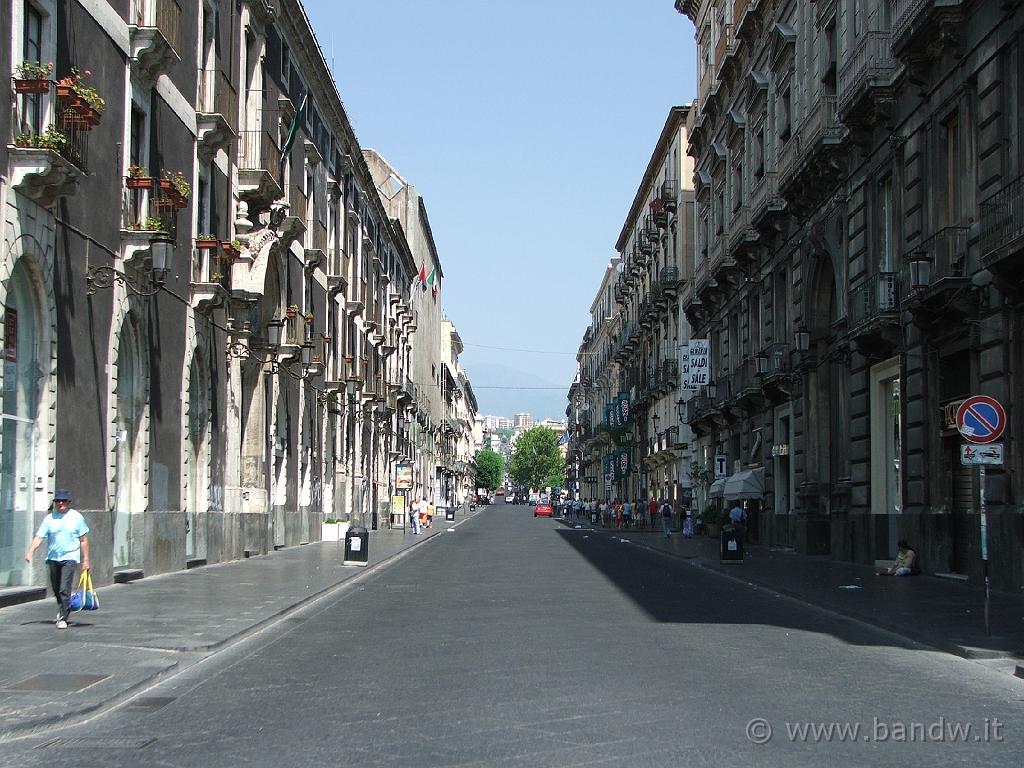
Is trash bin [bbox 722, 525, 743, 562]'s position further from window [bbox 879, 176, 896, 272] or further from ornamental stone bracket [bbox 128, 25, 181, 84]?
ornamental stone bracket [bbox 128, 25, 181, 84]

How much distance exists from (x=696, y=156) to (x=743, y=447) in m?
15.5

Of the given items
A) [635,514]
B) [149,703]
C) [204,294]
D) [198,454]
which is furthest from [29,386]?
[635,514]

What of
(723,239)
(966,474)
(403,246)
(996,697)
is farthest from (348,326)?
(996,697)

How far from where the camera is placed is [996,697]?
35.0 ft

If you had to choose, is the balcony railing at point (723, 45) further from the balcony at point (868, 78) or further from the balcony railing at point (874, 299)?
the balcony railing at point (874, 299)

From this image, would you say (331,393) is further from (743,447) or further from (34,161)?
(34,161)

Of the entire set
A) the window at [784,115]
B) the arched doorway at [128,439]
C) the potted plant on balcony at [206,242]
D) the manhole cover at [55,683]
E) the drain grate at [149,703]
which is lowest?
the drain grate at [149,703]

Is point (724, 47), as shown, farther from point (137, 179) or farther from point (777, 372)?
point (137, 179)

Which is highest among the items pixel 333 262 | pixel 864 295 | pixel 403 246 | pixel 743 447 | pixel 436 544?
pixel 403 246

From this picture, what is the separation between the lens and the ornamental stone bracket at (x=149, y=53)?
21.9 metres

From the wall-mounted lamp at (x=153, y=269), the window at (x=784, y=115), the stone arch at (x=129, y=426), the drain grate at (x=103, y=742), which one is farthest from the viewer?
the window at (x=784, y=115)

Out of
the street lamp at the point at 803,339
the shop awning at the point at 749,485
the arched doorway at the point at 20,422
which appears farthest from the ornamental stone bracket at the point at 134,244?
the shop awning at the point at 749,485

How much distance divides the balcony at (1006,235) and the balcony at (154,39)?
560 inches

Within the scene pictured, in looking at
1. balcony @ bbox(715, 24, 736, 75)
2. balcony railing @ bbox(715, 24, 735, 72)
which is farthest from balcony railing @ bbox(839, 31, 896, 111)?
balcony railing @ bbox(715, 24, 735, 72)
